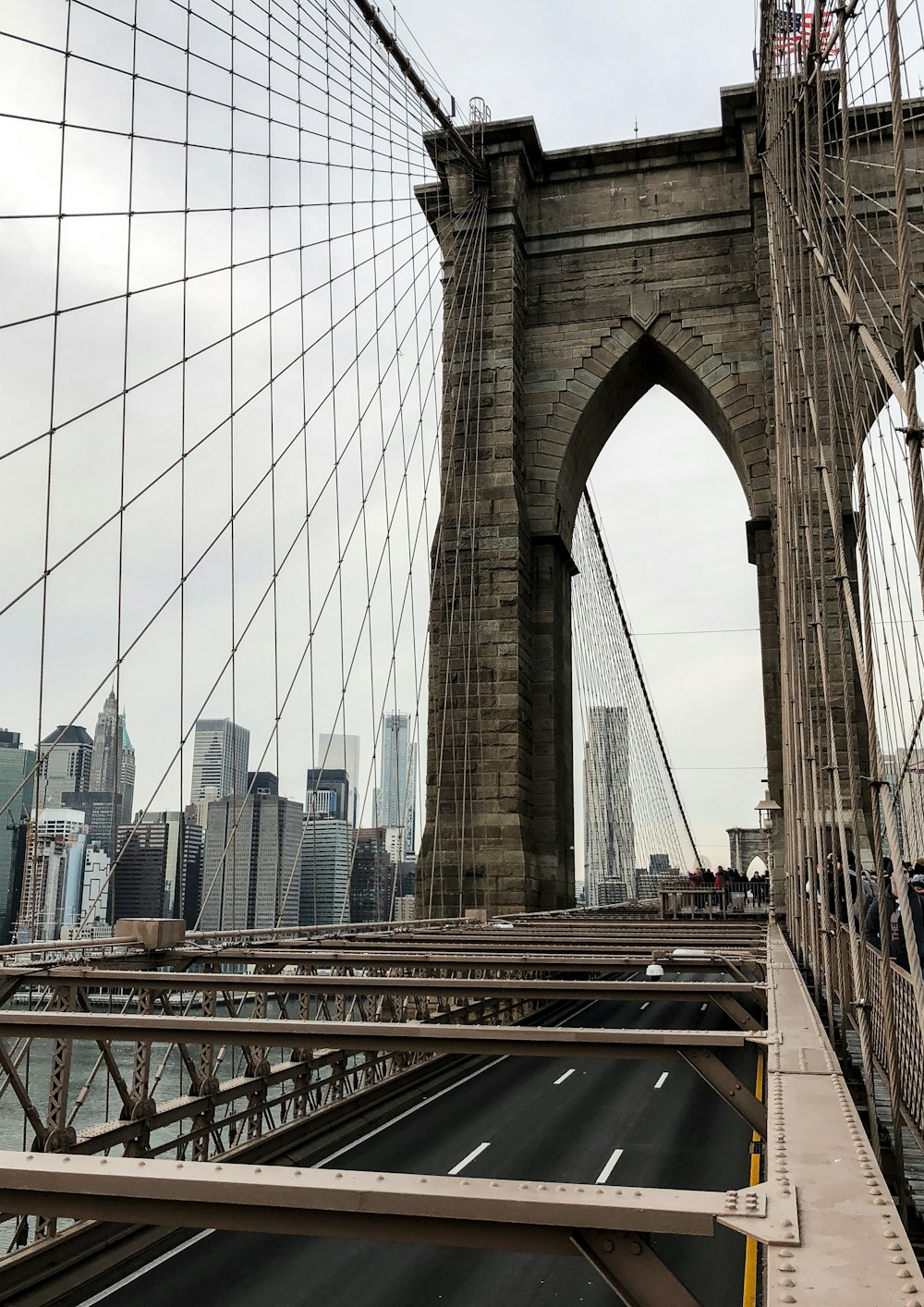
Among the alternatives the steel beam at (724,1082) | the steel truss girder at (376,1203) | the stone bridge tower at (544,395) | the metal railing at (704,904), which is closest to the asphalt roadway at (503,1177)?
the steel beam at (724,1082)

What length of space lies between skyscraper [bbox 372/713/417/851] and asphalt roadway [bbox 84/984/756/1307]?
4100 mm

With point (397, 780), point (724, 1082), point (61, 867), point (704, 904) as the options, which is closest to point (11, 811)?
point (61, 867)

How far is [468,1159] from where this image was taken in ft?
26.3

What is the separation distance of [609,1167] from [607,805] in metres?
31.2

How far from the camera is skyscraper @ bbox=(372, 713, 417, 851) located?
15.8 metres

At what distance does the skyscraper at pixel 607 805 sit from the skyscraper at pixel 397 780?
1328 centimetres

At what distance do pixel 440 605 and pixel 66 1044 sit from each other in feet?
43.3

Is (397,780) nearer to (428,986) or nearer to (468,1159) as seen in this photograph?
(468,1159)

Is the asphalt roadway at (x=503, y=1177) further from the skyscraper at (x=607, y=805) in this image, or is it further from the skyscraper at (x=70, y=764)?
the skyscraper at (x=607, y=805)

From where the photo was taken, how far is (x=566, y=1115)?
1056 cm

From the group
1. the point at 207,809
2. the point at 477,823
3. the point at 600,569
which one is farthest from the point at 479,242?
the point at 600,569

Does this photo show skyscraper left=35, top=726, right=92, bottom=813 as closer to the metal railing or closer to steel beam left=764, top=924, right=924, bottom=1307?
steel beam left=764, top=924, right=924, bottom=1307

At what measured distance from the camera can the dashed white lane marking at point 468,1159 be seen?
7551 mm

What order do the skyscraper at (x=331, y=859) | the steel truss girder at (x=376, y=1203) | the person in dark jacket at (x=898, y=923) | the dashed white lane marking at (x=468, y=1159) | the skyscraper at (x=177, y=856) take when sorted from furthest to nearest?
the skyscraper at (x=331, y=859) → the skyscraper at (x=177, y=856) → the dashed white lane marking at (x=468, y=1159) → the person in dark jacket at (x=898, y=923) → the steel truss girder at (x=376, y=1203)
